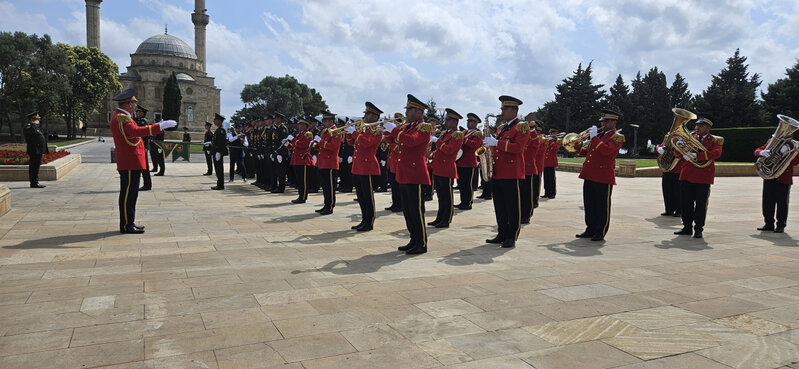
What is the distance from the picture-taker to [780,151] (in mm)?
8680

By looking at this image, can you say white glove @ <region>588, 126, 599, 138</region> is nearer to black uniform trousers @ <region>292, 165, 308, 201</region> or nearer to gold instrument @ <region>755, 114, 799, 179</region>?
gold instrument @ <region>755, 114, 799, 179</region>

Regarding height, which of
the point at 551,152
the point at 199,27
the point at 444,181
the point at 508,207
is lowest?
the point at 508,207

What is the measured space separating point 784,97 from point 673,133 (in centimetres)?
4285

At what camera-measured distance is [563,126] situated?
2175 inches

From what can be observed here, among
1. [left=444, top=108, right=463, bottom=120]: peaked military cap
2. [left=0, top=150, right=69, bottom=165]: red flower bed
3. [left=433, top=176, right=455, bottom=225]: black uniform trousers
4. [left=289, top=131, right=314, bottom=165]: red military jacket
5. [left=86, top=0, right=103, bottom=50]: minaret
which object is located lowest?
[left=433, top=176, right=455, bottom=225]: black uniform trousers

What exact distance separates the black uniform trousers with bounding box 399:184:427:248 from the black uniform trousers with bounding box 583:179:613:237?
274cm

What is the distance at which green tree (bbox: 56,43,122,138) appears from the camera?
187 feet

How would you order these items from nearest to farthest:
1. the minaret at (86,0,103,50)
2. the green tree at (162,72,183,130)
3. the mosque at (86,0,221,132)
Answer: the minaret at (86,0,103,50) → the green tree at (162,72,183,130) → the mosque at (86,0,221,132)

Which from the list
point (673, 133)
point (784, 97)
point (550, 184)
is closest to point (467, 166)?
point (673, 133)

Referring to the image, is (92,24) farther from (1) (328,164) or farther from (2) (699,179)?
(2) (699,179)

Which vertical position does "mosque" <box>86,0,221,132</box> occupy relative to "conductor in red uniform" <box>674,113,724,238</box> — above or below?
above


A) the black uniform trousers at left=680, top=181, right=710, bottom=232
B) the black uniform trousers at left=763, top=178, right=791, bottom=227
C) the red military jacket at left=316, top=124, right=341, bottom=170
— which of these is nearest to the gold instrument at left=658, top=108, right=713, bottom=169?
the black uniform trousers at left=680, top=181, right=710, bottom=232

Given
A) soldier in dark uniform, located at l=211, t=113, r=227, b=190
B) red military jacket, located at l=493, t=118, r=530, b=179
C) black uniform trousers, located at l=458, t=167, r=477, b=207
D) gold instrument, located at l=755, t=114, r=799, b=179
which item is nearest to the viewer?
red military jacket, located at l=493, t=118, r=530, b=179

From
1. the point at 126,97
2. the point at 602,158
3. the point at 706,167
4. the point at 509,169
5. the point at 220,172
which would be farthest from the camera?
the point at 220,172
